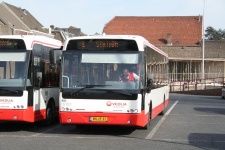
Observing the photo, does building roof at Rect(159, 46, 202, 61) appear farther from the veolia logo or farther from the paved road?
the veolia logo

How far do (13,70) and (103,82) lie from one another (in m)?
2.66

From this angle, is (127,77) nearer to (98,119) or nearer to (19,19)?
(98,119)

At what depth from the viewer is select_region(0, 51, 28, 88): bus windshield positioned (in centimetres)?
1402

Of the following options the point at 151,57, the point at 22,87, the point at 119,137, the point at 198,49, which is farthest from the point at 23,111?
the point at 198,49

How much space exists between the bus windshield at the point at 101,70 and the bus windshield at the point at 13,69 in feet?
4.13

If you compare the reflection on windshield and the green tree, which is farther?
the green tree

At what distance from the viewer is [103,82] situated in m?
13.3

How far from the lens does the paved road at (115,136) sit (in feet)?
38.9

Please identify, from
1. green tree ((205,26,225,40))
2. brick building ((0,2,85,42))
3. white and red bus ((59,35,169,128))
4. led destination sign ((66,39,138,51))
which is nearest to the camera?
white and red bus ((59,35,169,128))

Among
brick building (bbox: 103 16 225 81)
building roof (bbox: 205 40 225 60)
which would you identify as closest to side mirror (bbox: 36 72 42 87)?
brick building (bbox: 103 16 225 81)

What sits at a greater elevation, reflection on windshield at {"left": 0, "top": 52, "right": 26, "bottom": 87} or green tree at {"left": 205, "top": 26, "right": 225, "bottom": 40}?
green tree at {"left": 205, "top": 26, "right": 225, "bottom": 40}

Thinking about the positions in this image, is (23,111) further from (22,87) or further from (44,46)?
(44,46)

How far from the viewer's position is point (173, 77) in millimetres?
72188

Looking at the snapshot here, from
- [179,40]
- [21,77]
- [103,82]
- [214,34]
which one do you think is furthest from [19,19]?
[214,34]
